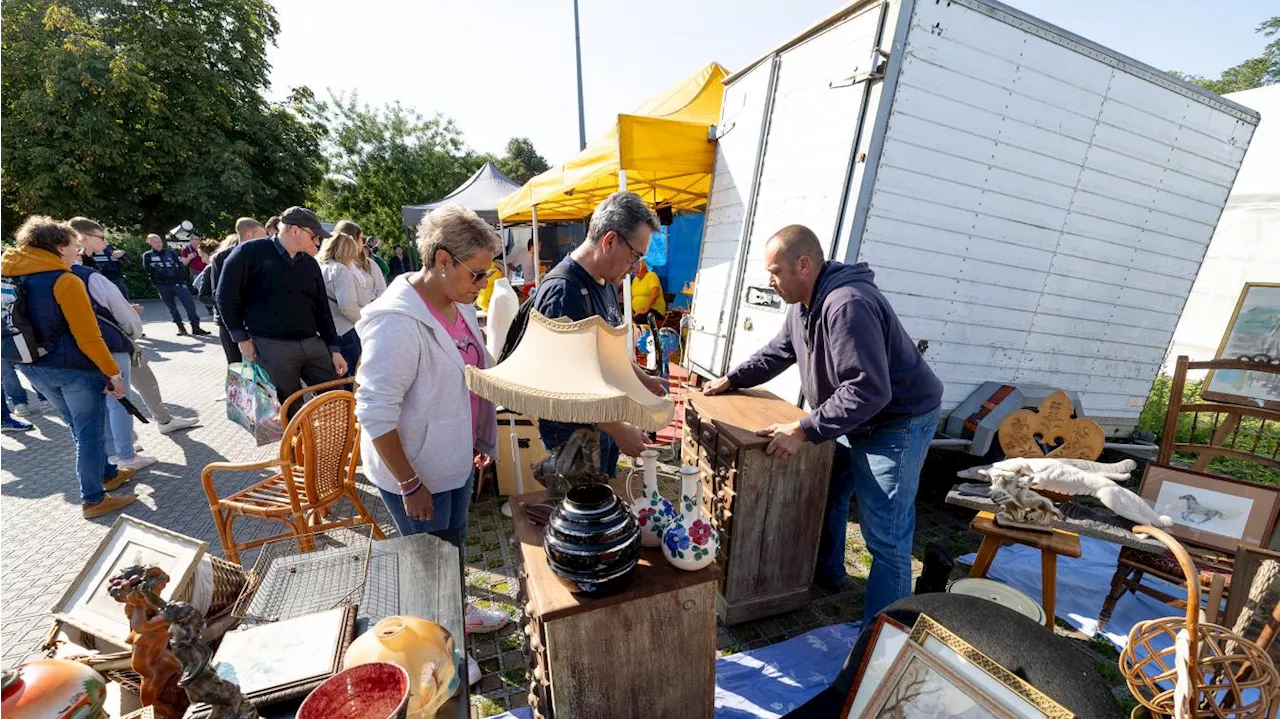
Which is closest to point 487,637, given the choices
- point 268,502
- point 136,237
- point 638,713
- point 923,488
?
point 638,713

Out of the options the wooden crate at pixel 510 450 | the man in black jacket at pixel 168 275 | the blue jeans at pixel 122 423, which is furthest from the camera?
the man in black jacket at pixel 168 275

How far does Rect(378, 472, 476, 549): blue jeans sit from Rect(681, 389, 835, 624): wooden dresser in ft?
4.23

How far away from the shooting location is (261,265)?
350cm

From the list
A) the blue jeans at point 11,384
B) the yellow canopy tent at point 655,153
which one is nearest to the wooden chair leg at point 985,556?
the yellow canopy tent at point 655,153

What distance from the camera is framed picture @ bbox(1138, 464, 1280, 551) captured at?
2.59 meters

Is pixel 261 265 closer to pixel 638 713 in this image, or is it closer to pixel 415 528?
pixel 415 528

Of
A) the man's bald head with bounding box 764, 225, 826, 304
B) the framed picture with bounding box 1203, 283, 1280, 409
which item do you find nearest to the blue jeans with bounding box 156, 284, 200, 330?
the man's bald head with bounding box 764, 225, 826, 304

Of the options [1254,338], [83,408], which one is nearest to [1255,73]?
[1254,338]

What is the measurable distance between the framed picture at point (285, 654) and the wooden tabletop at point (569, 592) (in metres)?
0.51

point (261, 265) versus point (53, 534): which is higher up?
point (261, 265)

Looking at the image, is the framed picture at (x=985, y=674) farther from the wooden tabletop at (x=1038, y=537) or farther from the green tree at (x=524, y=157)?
the green tree at (x=524, y=157)

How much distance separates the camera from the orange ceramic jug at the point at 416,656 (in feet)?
3.45

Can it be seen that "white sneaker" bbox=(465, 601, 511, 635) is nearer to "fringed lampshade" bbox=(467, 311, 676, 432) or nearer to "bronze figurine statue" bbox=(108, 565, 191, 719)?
"bronze figurine statue" bbox=(108, 565, 191, 719)

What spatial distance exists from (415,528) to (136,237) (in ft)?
79.3
